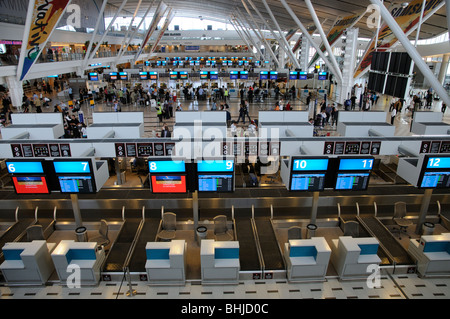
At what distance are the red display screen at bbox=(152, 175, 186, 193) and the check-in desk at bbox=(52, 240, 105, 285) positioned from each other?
1.81m

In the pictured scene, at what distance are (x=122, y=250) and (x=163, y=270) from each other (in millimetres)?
1820

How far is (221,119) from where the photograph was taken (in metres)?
9.06

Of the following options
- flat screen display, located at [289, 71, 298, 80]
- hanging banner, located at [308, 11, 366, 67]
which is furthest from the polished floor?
flat screen display, located at [289, 71, 298, 80]

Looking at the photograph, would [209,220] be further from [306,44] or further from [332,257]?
[306,44]

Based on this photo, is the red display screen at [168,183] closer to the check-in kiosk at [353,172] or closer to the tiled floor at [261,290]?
the tiled floor at [261,290]

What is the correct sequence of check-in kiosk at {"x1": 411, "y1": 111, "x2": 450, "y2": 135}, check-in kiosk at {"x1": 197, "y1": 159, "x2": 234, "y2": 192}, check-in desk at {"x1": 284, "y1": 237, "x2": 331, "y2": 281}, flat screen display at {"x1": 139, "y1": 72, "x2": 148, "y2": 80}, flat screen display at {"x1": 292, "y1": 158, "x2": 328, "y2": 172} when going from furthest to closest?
flat screen display at {"x1": 139, "y1": 72, "x2": 148, "y2": 80} < check-in kiosk at {"x1": 411, "y1": 111, "x2": 450, "y2": 135} < check-in kiosk at {"x1": 197, "y1": 159, "x2": 234, "y2": 192} < flat screen display at {"x1": 292, "y1": 158, "x2": 328, "y2": 172} < check-in desk at {"x1": 284, "y1": 237, "x2": 331, "y2": 281}

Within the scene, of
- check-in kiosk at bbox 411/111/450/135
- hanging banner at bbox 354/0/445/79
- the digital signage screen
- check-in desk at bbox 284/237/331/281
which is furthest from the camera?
the digital signage screen

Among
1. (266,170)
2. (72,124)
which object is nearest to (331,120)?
(266,170)

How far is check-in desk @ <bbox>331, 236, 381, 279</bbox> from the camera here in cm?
664

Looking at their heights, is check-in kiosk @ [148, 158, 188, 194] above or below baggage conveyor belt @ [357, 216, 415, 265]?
above

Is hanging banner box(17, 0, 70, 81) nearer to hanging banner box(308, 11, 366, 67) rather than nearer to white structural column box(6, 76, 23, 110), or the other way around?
white structural column box(6, 76, 23, 110)

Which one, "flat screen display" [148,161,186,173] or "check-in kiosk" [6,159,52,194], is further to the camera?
"flat screen display" [148,161,186,173]

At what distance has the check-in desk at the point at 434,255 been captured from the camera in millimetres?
6719

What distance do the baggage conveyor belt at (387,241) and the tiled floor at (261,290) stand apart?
624mm
